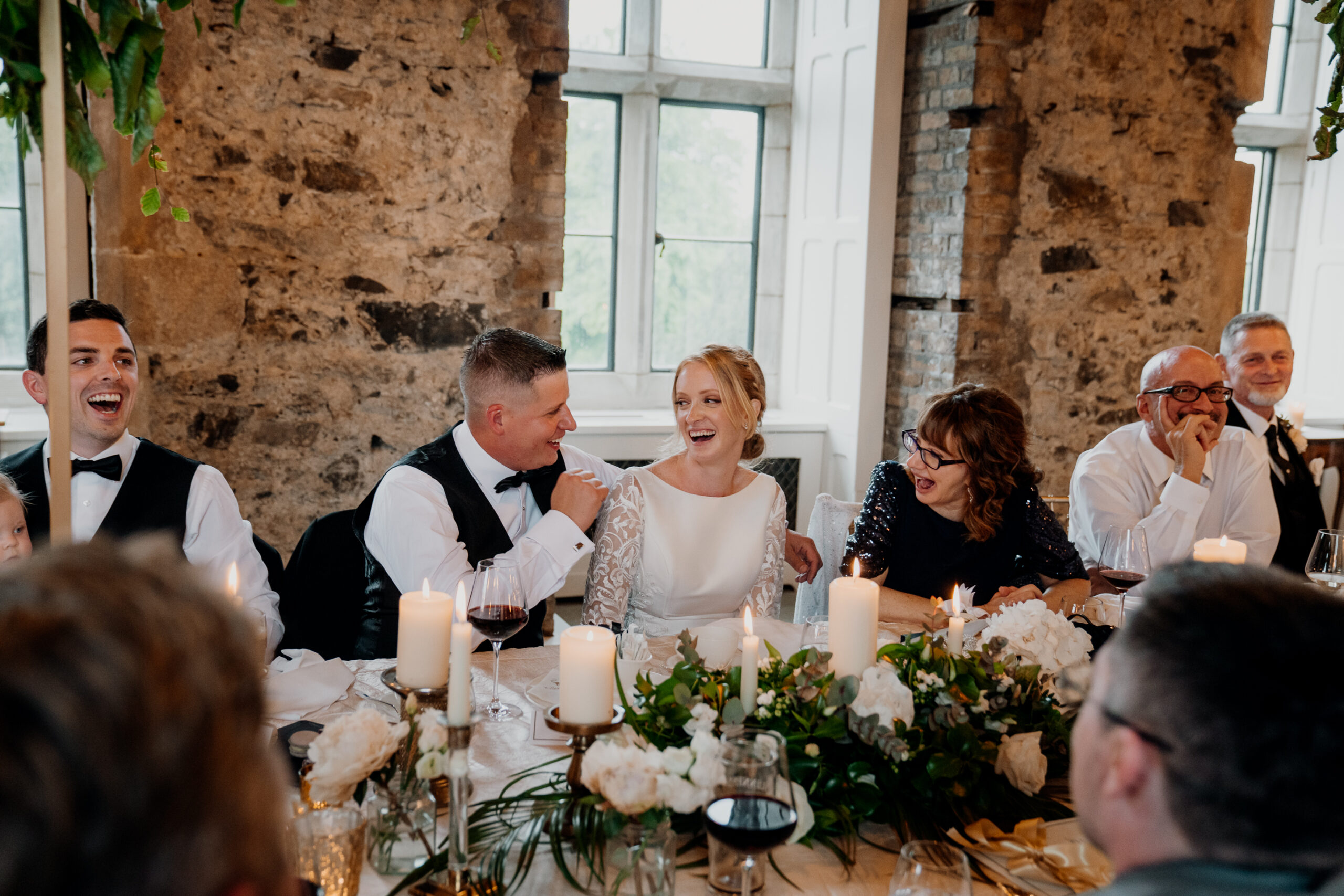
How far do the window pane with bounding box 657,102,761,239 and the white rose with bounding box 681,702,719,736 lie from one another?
4147mm

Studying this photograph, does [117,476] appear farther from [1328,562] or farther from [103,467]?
[1328,562]

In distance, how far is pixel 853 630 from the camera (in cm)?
162

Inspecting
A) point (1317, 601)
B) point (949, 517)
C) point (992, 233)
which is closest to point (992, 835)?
point (1317, 601)

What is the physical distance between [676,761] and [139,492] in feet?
6.13

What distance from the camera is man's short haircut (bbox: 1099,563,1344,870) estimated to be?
0.77 meters

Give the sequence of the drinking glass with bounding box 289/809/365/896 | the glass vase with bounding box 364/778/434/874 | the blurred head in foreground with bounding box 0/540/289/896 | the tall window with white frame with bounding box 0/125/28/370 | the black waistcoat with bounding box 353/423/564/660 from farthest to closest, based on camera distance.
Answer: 1. the tall window with white frame with bounding box 0/125/28/370
2. the black waistcoat with bounding box 353/423/564/660
3. the glass vase with bounding box 364/778/434/874
4. the drinking glass with bounding box 289/809/365/896
5. the blurred head in foreground with bounding box 0/540/289/896

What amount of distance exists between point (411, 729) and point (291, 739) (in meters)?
0.24

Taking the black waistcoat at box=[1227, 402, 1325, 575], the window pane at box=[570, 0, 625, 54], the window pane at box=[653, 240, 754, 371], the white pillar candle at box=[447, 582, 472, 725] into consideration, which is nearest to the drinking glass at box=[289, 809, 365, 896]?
the white pillar candle at box=[447, 582, 472, 725]

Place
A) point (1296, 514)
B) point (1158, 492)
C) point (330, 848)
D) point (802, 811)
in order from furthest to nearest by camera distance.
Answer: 1. point (1296, 514)
2. point (1158, 492)
3. point (802, 811)
4. point (330, 848)

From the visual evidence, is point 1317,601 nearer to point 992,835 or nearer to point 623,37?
point 992,835

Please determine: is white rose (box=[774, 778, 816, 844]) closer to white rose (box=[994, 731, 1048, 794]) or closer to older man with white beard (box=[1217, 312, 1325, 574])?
white rose (box=[994, 731, 1048, 794])

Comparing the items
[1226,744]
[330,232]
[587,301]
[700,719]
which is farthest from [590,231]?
[1226,744]

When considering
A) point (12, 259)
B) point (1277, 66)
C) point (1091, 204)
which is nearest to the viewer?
point (12, 259)

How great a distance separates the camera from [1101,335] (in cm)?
500
